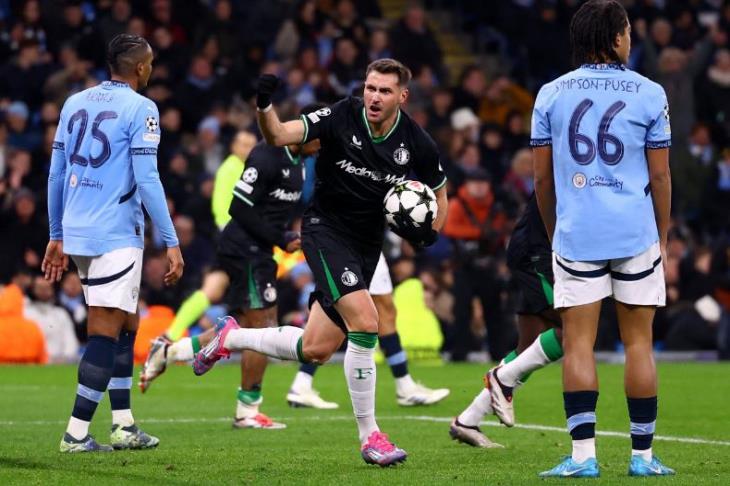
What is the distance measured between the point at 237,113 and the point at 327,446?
12.7 meters

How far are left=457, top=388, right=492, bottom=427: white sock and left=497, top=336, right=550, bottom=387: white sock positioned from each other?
0.51 feet

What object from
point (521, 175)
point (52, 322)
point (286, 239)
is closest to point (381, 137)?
point (286, 239)

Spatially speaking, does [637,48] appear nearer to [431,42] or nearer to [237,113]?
[431,42]

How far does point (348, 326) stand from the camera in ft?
27.7

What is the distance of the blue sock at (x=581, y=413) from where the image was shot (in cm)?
754

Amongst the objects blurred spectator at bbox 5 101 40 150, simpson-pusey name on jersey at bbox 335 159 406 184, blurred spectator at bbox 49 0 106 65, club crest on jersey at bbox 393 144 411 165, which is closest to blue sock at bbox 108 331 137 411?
simpson-pusey name on jersey at bbox 335 159 406 184

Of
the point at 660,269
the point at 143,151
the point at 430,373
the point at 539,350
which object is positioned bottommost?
the point at 430,373

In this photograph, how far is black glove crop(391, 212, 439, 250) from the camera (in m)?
8.52

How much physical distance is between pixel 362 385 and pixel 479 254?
1024cm

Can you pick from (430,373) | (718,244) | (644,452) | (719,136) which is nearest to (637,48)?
(719,136)

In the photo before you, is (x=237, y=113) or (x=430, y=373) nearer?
(x=430, y=373)

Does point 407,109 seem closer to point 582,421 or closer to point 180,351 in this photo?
point 180,351

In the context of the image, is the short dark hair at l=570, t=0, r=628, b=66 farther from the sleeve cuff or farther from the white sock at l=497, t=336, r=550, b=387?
the white sock at l=497, t=336, r=550, b=387

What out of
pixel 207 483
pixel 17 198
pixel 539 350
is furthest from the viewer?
pixel 17 198
